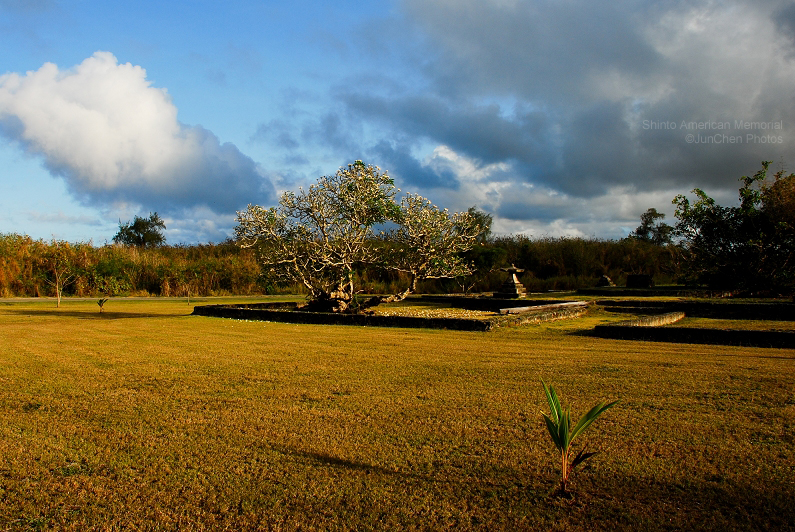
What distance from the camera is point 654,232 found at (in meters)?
40.5

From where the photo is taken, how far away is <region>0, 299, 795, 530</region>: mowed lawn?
306 centimetres

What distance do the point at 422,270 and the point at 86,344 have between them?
8303 mm

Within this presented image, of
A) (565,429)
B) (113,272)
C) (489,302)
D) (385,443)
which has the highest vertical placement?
(113,272)

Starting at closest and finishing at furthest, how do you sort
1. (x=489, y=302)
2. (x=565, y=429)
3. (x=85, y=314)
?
(x=565, y=429) < (x=85, y=314) < (x=489, y=302)

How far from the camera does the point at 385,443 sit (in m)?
4.03

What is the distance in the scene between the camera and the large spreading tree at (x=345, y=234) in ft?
44.7

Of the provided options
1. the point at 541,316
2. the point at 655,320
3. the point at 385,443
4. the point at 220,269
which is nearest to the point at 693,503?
the point at 385,443

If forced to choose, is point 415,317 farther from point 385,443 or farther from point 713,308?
point 385,443

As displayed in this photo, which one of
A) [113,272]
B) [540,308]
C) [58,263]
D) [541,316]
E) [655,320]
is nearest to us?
[655,320]

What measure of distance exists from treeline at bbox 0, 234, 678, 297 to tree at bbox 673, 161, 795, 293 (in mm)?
8585

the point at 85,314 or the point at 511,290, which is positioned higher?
the point at 511,290

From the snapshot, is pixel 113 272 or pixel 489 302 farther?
pixel 113 272

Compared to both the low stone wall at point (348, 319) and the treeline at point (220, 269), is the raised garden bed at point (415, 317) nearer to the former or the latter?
the low stone wall at point (348, 319)

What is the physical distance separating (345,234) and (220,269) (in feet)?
48.7
